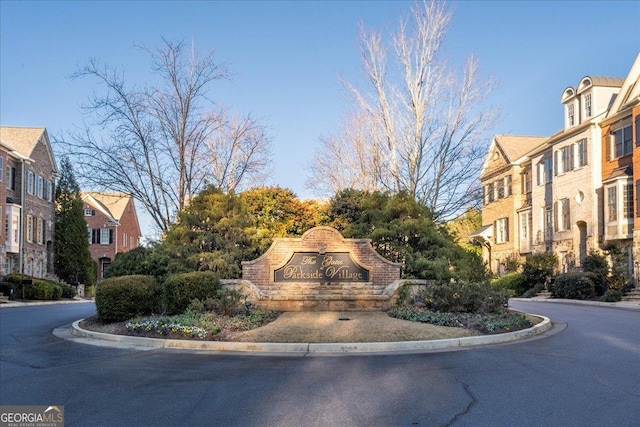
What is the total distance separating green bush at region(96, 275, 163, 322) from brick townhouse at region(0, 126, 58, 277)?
25.4 metres

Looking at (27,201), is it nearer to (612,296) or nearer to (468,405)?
(612,296)

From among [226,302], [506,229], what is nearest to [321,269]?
[226,302]

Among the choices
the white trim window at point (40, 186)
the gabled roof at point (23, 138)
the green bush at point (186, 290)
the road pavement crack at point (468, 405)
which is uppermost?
the gabled roof at point (23, 138)

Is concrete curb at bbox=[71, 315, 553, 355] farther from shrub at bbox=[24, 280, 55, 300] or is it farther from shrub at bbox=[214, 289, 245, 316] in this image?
shrub at bbox=[24, 280, 55, 300]

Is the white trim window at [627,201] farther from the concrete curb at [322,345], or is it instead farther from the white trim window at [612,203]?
the concrete curb at [322,345]

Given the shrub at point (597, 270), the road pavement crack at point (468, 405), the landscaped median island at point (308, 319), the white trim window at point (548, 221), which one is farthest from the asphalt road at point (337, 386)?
the white trim window at point (548, 221)

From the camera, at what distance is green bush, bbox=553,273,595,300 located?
94.9 feet

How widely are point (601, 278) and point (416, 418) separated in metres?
Answer: 26.4

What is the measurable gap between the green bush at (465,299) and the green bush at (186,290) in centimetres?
572

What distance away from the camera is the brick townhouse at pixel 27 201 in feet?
121

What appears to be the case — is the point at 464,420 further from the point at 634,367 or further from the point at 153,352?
the point at 153,352

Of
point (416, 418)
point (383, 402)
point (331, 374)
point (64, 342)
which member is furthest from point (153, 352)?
point (416, 418)

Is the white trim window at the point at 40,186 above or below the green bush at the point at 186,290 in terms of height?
above

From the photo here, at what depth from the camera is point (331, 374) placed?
8.77 meters
